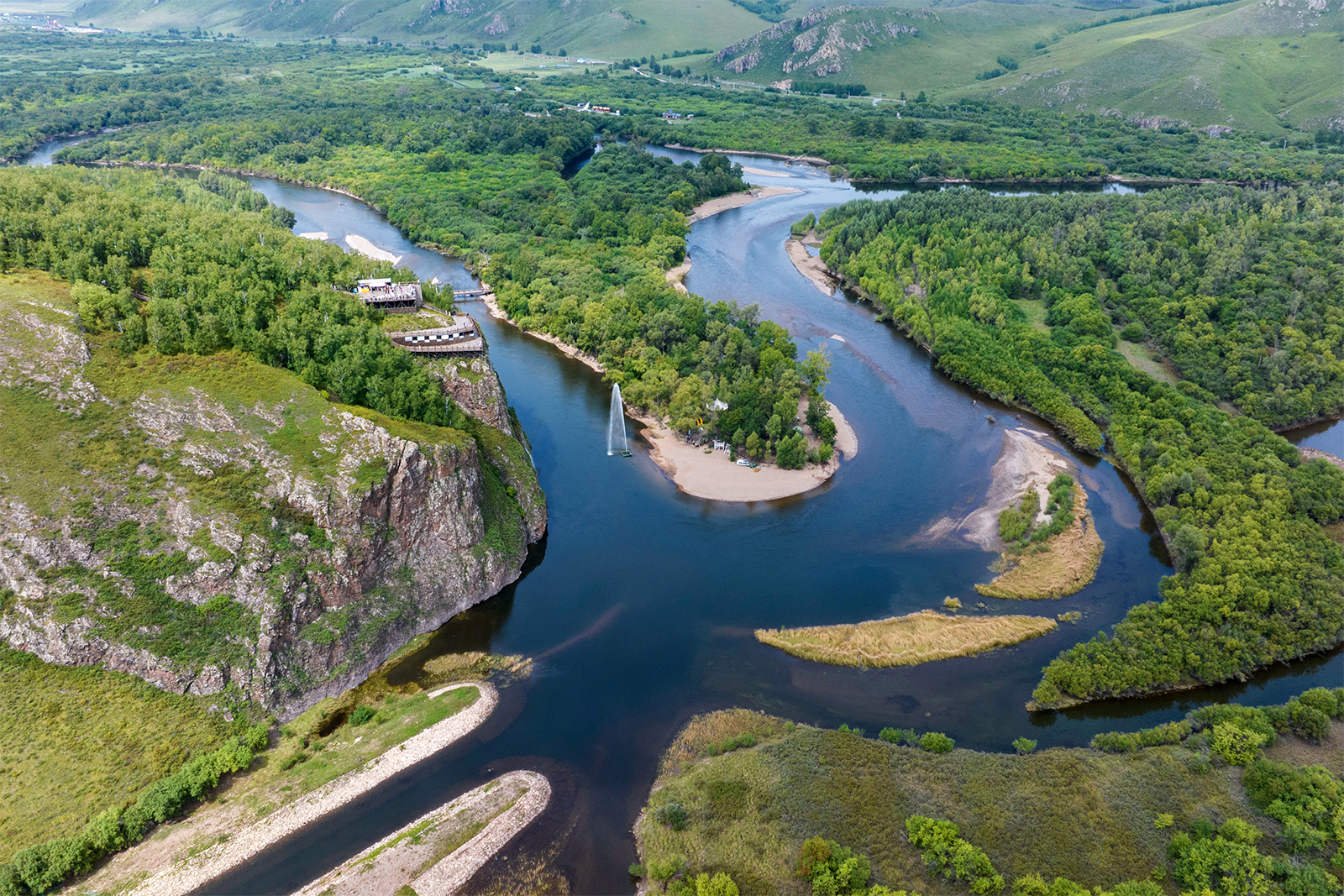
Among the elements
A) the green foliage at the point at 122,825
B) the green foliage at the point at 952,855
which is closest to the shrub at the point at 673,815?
the green foliage at the point at 952,855

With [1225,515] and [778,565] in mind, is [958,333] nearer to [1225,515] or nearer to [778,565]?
[1225,515]

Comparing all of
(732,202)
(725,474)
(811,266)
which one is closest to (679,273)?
(811,266)

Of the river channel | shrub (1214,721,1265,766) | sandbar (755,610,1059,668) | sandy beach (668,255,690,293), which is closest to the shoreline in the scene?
sandy beach (668,255,690,293)

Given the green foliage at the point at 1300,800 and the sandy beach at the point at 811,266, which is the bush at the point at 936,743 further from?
the sandy beach at the point at 811,266

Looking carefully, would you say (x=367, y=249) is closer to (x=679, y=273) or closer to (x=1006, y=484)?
(x=679, y=273)

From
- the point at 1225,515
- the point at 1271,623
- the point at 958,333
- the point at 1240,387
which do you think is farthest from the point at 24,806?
the point at 1240,387

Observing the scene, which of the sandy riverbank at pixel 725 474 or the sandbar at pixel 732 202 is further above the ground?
the sandbar at pixel 732 202
